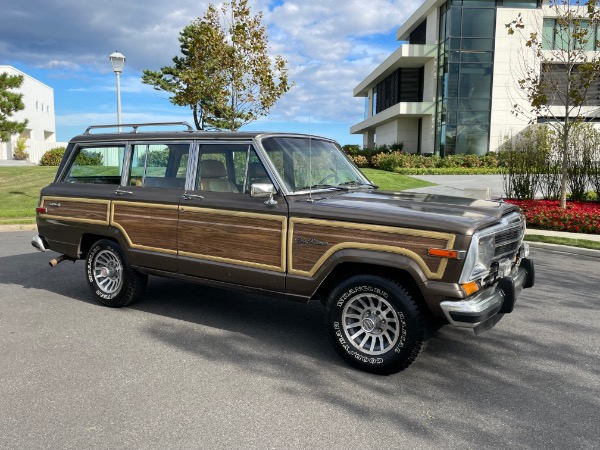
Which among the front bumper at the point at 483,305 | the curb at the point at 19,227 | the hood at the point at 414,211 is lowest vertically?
the curb at the point at 19,227

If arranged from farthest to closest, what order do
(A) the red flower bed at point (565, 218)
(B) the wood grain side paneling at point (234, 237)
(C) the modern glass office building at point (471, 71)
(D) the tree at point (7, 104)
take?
(C) the modern glass office building at point (471, 71) → (D) the tree at point (7, 104) → (A) the red flower bed at point (565, 218) → (B) the wood grain side paneling at point (234, 237)

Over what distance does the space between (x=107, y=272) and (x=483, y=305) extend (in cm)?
435

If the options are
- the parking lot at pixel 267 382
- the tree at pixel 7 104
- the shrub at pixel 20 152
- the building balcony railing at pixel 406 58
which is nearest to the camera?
the parking lot at pixel 267 382

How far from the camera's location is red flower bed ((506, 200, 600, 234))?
1192cm

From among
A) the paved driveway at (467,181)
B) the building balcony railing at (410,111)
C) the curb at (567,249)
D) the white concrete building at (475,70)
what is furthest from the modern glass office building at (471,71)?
the curb at (567,249)

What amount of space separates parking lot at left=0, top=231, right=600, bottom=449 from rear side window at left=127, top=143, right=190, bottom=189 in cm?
153

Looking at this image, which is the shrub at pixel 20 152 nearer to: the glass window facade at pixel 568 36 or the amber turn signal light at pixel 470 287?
the glass window facade at pixel 568 36

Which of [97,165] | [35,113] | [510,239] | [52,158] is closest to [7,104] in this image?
[52,158]

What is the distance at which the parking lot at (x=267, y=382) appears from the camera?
325 cm

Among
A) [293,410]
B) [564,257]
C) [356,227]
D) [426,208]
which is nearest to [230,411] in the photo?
[293,410]

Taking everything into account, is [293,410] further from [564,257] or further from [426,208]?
[564,257]

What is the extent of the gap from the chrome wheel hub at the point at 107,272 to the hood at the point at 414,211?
2868 mm

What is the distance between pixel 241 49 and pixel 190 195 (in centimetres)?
1198

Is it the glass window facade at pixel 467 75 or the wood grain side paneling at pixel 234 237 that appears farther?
the glass window facade at pixel 467 75
